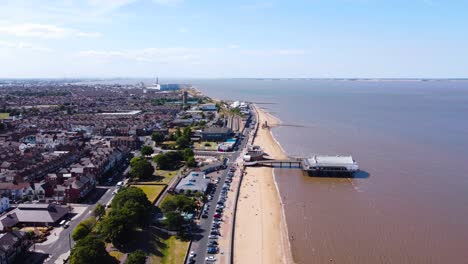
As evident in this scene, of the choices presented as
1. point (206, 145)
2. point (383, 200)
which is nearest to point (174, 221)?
point (383, 200)

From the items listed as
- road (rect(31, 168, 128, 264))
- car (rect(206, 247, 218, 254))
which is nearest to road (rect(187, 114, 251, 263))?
car (rect(206, 247, 218, 254))

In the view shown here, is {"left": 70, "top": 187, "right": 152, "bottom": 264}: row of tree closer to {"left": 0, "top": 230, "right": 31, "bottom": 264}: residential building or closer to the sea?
{"left": 0, "top": 230, "right": 31, "bottom": 264}: residential building

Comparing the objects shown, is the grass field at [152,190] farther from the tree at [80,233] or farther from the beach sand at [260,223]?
the tree at [80,233]

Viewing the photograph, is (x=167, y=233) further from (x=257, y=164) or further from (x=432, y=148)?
(x=432, y=148)

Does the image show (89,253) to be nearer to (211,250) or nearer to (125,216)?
(125,216)

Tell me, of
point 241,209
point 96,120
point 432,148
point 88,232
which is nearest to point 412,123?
point 432,148

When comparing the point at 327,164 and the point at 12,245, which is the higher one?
the point at 327,164
